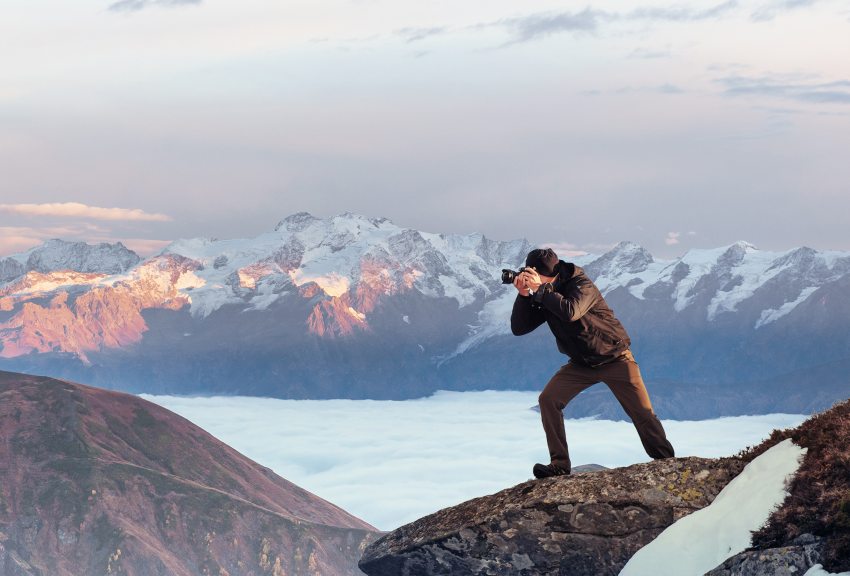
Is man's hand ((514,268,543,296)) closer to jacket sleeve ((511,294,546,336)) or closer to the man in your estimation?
the man

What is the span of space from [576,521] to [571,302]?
442 cm

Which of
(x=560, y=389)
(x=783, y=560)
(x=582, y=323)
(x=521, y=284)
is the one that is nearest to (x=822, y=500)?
(x=783, y=560)

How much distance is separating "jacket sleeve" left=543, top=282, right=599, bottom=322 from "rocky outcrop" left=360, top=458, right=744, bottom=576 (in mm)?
3756

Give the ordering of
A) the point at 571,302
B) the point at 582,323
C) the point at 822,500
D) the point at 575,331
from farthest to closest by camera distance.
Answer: the point at 575,331, the point at 582,323, the point at 571,302, the point at 822,500

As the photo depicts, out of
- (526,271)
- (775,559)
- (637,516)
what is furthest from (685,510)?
(526,271)

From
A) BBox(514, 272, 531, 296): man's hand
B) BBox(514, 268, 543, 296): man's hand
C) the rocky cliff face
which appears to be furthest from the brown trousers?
BBox(514, 268, 543, 296): man's hand

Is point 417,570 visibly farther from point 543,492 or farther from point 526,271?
point 526,271

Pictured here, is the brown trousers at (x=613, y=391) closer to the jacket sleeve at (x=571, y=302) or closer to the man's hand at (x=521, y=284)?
the jacket sleeve at (x=571, y=302)

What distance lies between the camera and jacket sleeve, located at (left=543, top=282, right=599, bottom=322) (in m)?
18.2

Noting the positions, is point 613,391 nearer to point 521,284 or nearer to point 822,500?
point 521,284

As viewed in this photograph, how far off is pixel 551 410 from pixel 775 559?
519 cm

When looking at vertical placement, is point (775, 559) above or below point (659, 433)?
below

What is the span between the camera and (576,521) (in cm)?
1986

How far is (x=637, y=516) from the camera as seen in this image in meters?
19.6
